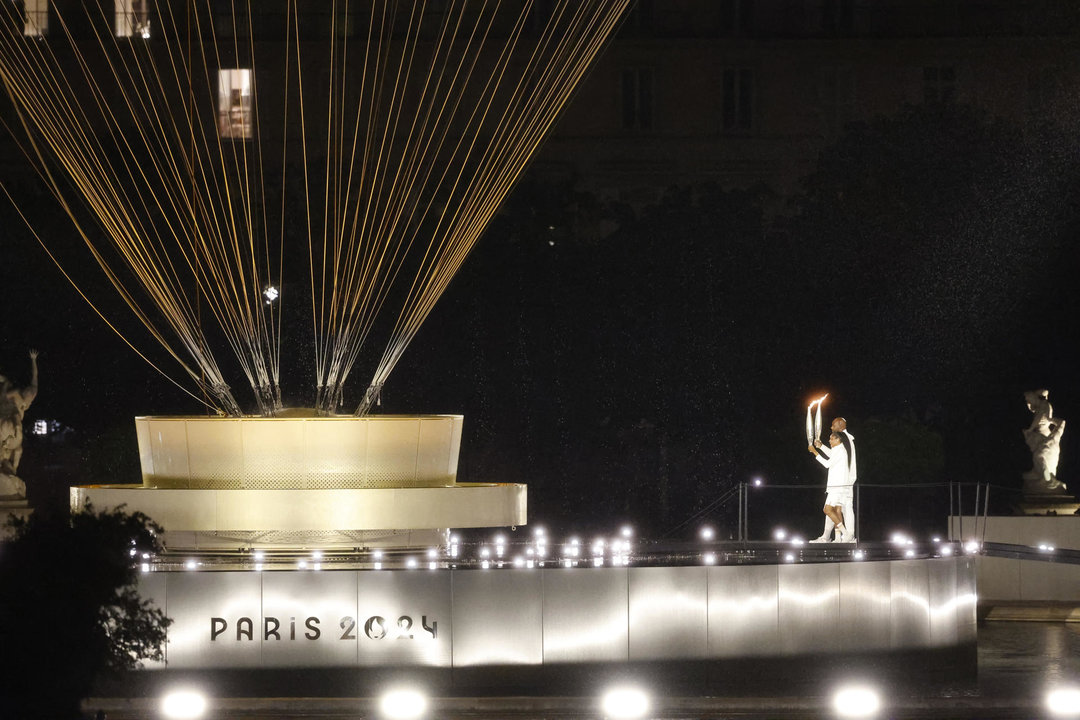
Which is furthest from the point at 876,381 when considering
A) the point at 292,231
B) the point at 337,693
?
the point at 337,693

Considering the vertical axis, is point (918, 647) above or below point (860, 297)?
below

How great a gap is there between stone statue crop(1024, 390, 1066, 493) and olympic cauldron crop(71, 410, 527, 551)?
9.44 metres

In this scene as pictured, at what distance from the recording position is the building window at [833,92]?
152 feet

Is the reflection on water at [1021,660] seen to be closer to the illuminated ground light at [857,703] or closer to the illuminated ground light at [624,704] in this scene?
the illuminated ground light at [857,703]

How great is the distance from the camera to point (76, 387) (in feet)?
105

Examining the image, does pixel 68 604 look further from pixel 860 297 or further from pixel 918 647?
pixel 860 297

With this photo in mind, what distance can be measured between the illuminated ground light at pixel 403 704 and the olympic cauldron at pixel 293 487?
98.2 inches

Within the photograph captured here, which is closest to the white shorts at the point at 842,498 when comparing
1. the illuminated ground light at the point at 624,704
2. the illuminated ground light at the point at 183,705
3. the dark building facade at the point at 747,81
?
the illuminated ground light at the point at 624,704

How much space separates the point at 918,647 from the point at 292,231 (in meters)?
18.2

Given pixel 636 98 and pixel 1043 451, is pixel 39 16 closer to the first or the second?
pixel 636 98

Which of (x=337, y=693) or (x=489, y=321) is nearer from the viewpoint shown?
(x=337, y=693)

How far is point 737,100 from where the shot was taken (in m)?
46.5

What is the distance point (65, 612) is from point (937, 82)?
39115mm

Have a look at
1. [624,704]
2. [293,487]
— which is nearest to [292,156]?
[293,487]
